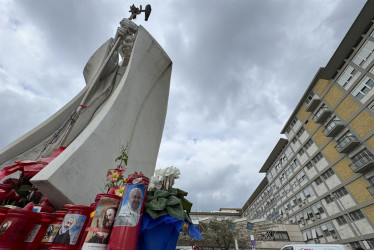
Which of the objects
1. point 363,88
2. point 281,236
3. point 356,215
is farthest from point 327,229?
point 363,88

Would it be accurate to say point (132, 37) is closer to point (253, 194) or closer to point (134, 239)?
point (134, 239)

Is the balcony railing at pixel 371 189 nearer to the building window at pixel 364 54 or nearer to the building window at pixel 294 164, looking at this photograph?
the building window at pixel 294 164

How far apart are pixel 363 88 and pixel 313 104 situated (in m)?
5.74

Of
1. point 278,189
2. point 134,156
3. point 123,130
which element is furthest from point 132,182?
point 278,189

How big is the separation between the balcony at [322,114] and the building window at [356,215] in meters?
9.29

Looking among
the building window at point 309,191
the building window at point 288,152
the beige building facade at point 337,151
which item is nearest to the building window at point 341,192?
the beige building facade at point 337,151

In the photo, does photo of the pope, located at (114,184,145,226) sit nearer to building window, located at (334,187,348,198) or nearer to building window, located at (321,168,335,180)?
building window, located at (334,187,348,198)

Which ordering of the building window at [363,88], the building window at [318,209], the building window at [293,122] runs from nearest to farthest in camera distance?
the building window at [363,88]
the building window at [318,209]
the building window at [293,122]

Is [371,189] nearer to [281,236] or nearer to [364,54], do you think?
[364,54]

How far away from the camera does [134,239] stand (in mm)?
1163

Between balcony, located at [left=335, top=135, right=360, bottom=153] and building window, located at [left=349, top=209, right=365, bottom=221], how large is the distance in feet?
16.9

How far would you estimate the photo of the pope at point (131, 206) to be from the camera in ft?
3.91

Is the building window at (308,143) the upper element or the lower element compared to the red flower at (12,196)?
upper

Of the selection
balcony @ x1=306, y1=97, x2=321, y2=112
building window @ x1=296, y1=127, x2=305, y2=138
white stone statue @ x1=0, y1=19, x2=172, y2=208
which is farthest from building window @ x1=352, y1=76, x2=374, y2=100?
white stone statue @ x1=0, y1=19, x2=172, y2=208
